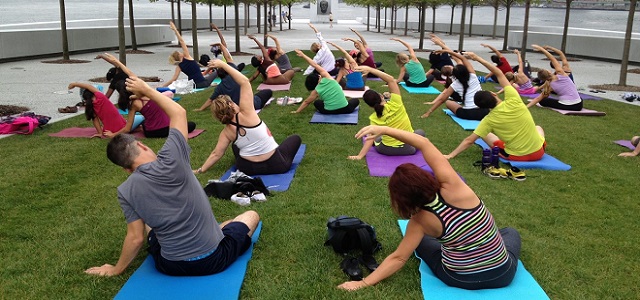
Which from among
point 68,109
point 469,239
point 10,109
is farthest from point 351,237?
point 10,109

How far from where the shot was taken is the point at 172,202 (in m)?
3.46

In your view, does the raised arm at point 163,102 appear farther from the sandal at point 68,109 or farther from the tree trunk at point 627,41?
the tree trunk at point 627,41

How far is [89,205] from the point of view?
5363 millimetres

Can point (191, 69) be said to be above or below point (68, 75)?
above

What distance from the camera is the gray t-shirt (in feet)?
11.1

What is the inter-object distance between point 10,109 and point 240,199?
7035 millimetres

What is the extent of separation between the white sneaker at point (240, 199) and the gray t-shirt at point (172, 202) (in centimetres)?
161

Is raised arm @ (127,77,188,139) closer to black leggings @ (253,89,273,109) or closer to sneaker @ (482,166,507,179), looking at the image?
sneaker @ (482,166,507,179)

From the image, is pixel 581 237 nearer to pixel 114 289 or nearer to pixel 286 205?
pixel 286 205

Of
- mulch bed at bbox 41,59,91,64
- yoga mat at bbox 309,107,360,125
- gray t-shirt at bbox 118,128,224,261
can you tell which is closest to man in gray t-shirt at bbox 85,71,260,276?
gray t-shirt at bbox 118,128,224,261

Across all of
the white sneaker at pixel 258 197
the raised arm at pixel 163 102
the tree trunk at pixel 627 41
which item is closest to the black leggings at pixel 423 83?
the tree trunk at pixel 627 41

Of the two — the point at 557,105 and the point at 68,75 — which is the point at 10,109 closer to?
the point at 68,75

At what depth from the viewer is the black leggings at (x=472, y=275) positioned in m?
3.54

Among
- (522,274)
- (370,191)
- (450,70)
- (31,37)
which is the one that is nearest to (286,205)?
(370,191)
